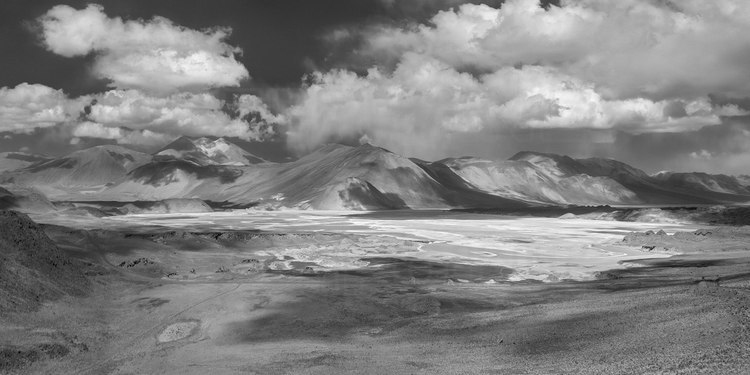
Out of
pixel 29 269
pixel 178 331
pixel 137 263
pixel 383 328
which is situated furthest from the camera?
pixel 137 263

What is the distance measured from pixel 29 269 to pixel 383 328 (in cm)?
2762

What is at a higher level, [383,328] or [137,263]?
[137,263]

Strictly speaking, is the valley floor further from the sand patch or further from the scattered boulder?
the scattered boulder

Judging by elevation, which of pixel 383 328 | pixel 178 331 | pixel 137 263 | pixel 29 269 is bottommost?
pixel 383 328

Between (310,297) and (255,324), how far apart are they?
7995mm

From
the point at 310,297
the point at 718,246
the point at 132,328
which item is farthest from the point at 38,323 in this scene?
the point at 718,246

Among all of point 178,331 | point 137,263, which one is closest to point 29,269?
point 178,331

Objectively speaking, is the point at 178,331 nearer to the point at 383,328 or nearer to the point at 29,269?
the point at 383,328

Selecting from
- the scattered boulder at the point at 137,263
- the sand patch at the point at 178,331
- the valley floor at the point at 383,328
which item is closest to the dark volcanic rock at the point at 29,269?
the valley floor at the point at 383,328

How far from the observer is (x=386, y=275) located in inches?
2835

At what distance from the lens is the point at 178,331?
40719mm

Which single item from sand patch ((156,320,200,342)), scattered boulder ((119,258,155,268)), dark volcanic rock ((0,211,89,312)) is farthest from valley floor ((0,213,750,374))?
scattered boulder ((119,258,155,268))

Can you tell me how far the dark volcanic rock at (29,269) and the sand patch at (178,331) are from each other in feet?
30.8

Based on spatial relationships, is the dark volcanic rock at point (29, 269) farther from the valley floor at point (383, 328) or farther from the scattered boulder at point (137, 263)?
the scattered boulder at point (137, 263)
